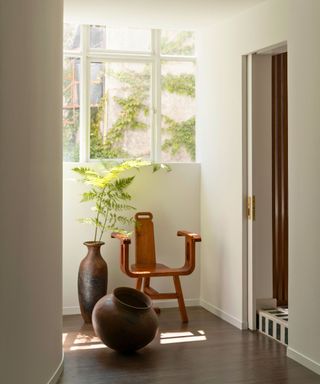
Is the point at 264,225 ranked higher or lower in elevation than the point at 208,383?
higher

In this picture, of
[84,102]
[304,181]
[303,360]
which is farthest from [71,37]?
[303,360]

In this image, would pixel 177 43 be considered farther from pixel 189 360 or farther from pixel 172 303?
pixel 189 360

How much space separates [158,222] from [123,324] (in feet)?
6.26

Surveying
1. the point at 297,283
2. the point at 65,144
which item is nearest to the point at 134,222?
the point at 65,144

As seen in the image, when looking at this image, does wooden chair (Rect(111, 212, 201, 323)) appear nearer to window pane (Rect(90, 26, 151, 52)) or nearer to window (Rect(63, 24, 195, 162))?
window (Rect(63, 24, 195, 162))

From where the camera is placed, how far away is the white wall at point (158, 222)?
612 centimetres

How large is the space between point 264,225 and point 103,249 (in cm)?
171

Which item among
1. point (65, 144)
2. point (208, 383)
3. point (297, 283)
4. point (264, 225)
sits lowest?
point (208, 383)

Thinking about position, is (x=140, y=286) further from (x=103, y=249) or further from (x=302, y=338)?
(x=302, y=338)

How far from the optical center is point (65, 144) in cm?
625

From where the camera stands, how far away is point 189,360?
456 centimetres

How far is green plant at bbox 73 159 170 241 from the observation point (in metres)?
5.77

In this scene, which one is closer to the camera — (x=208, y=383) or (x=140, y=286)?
(x=208, y=383)

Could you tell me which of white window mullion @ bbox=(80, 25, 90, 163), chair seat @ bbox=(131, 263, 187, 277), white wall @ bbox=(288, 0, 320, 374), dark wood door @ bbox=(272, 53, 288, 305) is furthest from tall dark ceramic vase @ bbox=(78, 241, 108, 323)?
white wall @ bbox=(288, 0, 320, 374)
